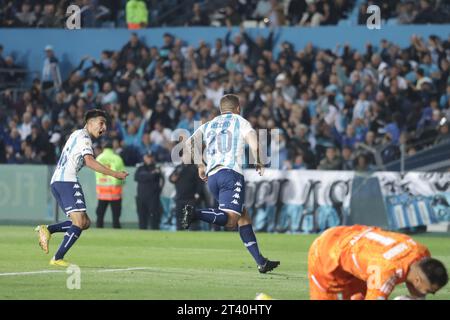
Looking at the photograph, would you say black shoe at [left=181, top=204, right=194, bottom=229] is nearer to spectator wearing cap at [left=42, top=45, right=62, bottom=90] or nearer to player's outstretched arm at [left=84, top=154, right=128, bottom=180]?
player's outstretched arm at [left=84, top=154, right=128, bottom=180]

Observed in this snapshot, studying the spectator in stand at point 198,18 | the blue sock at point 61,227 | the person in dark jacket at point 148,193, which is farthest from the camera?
the spectator in stand at point 198,18

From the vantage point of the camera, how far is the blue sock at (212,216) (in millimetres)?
14602

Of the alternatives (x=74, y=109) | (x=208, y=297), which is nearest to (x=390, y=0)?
(x=74, y=109)

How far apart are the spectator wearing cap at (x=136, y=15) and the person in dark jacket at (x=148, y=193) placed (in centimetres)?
701

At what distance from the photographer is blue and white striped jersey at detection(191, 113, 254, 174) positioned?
49.3 feet

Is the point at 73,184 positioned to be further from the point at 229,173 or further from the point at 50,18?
the point at 50,18

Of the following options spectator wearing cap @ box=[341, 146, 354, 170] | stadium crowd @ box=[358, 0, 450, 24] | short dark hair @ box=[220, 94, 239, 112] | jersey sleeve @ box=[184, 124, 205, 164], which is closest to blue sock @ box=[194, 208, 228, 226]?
jersey sleeve @ box=[184, 124, 205, 164]

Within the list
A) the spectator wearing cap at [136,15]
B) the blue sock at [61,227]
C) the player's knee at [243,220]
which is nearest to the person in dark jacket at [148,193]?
the spectator wearing cap at [136,15]

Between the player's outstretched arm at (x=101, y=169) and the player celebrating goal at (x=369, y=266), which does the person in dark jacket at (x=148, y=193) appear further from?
the player celebrating goal at (x=369, y=266)

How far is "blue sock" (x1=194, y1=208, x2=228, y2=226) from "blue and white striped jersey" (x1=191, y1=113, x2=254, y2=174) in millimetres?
710

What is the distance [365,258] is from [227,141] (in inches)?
249
